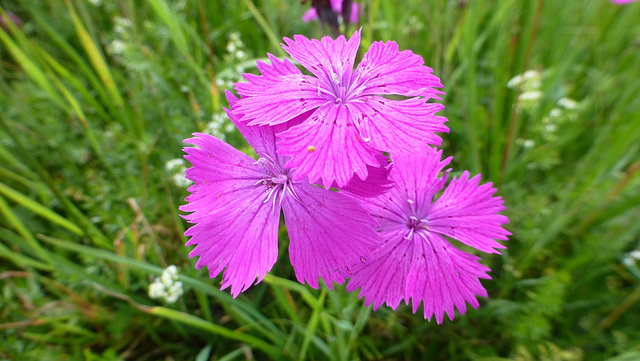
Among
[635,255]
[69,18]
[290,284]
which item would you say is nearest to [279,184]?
[290,284]

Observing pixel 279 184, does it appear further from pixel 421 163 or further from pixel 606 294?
pixel 606 294

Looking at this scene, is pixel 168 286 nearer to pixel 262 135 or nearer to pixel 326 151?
pixel 262 135

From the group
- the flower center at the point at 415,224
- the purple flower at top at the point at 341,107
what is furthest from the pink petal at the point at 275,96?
the flower center at the point at 415,224

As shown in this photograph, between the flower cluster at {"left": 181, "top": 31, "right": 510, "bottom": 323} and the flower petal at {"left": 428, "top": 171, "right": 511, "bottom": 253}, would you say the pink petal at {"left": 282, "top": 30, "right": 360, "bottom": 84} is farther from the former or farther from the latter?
the flower petal at {"left": 428, "top": 171, "right": 511, "bottom": 253}

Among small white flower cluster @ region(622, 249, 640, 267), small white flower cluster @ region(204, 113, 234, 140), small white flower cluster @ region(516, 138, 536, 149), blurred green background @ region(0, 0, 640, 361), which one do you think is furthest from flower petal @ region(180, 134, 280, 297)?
small white flower cluster @ region(622, 249, 640, 267)

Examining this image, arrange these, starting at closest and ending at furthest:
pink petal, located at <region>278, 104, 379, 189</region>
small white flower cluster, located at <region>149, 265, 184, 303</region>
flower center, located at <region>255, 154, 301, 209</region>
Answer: pink petal, located at <region>278, 104, 379, 189</region> < flower center, located at <region>255, 154, 301, 209</region> < small white flower cluster, located at <region>149, 265, 184, 303</region>

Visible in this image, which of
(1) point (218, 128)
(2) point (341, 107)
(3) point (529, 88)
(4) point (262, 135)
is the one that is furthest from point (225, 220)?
(3) point (529, 88)
